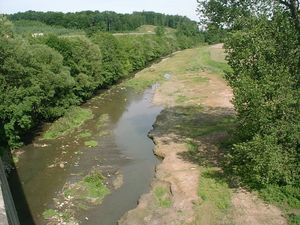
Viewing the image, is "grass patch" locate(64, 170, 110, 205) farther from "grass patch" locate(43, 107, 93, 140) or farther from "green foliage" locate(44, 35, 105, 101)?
"green foliage" locate(44, 35, 105, 101)

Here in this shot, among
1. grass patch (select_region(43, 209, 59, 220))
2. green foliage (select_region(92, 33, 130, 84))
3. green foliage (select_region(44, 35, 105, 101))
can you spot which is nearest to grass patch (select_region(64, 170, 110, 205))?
grass patch (select_region(43, 209, 59, 220))

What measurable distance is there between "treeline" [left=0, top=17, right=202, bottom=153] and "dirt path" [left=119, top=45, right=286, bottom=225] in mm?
9674

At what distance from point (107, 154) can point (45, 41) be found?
16.8 m

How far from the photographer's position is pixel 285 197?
2148cm

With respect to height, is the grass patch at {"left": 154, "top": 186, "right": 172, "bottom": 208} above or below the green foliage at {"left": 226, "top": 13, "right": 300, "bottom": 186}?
below

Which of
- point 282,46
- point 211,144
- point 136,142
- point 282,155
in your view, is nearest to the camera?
point 282,155

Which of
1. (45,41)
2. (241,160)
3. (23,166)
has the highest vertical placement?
(45,41)

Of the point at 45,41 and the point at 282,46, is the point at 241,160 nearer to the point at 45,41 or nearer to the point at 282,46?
the point at 282,46

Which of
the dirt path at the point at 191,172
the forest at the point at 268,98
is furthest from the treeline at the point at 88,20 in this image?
the forest at the point at 268,98

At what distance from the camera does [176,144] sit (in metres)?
32.5

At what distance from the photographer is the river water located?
23.5 metres

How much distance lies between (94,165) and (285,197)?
14.1 metres

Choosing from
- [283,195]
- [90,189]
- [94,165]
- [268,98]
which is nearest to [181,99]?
[94,165]

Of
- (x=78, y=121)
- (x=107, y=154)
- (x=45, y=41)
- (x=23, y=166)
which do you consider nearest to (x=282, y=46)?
(x=107, y=154)
